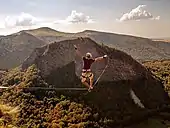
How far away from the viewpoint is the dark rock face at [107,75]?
68500 millimetres

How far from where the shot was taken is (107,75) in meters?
71.3

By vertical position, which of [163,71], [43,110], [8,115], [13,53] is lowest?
[13,53]

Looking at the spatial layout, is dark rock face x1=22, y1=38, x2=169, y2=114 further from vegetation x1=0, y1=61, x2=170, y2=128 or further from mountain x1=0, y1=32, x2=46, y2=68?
mountain x1=0, y1=32, x2=46, y2=68

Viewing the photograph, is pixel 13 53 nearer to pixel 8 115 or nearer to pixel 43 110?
pixel 43 110

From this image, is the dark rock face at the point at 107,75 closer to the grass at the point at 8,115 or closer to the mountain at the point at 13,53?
the grass at the point at 8,115

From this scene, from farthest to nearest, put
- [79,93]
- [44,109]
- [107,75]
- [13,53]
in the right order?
[13,53] < [107,75] < [79,93] < [44,109]

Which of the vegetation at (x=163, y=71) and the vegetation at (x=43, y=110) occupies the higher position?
the vegetation at (x=163, y=71)

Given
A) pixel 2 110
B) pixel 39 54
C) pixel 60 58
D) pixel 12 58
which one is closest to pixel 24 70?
pixel 39 54

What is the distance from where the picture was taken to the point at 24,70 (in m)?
82.1

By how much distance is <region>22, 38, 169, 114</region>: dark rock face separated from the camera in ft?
225

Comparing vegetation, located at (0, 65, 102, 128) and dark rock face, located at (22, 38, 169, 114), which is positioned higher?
dark rock face, located at (22, 38, 169, 114)

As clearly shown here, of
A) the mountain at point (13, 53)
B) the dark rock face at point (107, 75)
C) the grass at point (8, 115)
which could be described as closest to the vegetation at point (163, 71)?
the dark rock face at point (107, 75)

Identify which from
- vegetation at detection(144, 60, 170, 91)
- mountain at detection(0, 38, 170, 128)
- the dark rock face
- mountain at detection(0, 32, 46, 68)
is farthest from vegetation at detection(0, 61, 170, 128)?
mountain at detection(0, 32, 46, 68)

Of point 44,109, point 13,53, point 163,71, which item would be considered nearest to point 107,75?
point 44,109
